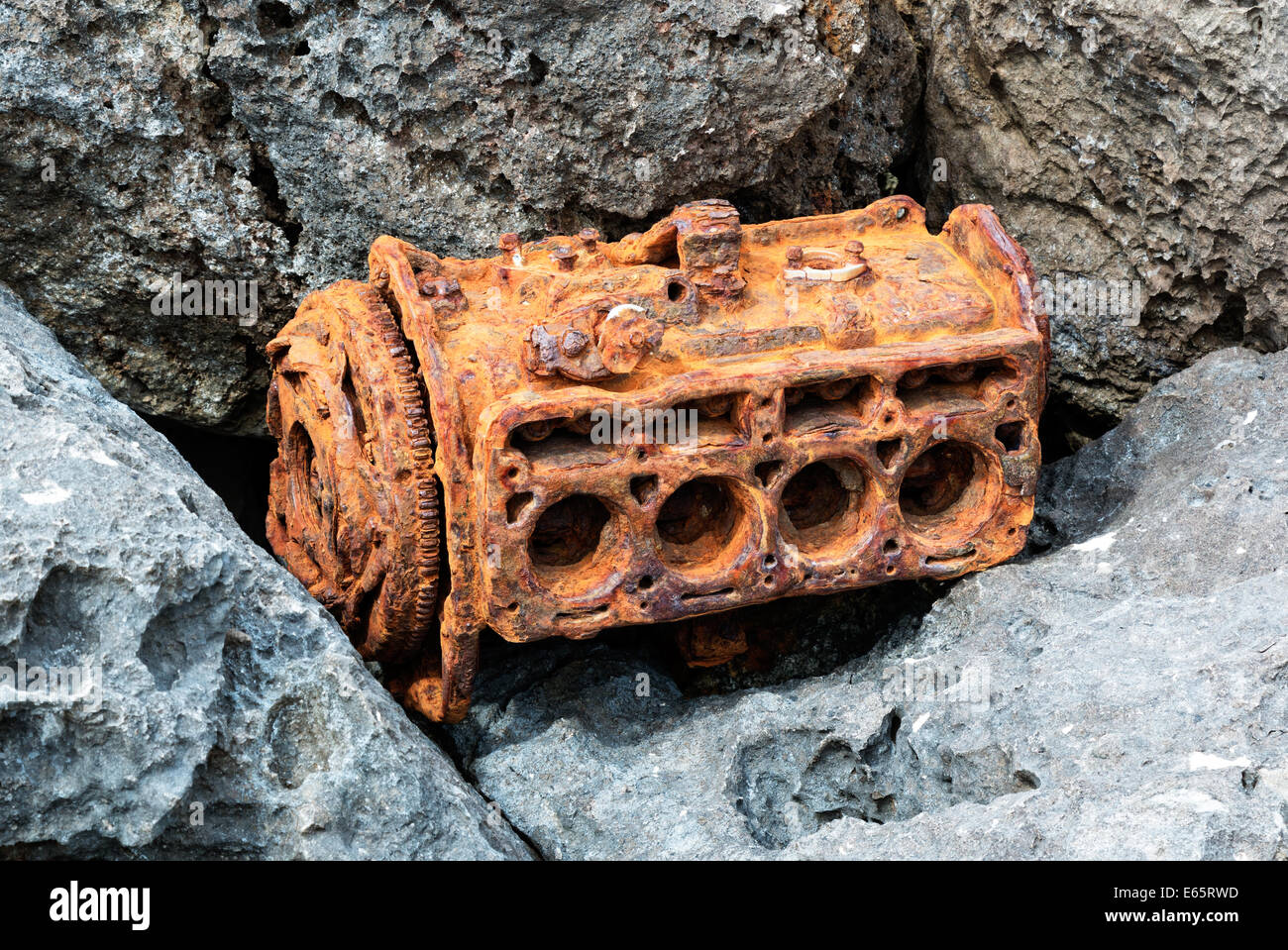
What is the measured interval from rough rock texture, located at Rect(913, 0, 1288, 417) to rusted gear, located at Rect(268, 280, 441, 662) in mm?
2119

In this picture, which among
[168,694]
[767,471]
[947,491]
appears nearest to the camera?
[168,694]

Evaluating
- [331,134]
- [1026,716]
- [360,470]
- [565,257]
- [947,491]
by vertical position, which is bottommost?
[1026,716]

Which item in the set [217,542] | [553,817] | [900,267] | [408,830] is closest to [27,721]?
[217,542]

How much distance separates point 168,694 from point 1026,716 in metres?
1.80

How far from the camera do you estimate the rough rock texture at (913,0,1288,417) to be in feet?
12.8

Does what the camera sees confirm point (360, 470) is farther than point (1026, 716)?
Yes

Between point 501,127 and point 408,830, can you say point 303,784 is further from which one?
point 501,127

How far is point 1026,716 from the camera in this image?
321 centimetres

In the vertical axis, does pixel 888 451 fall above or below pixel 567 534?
above

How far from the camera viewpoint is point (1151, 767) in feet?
9.57

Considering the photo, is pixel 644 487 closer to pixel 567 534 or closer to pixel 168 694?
pixel 567 534

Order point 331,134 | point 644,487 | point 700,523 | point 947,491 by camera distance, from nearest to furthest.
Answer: point 644,487 < point 700,523 < point 947,491 < point 331,134

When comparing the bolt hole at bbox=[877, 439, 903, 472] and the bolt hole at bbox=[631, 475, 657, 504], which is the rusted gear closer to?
the bolt hole at bbox=[631, 475, 657, 504]

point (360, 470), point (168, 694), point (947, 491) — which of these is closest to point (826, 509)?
point (947, 491)
